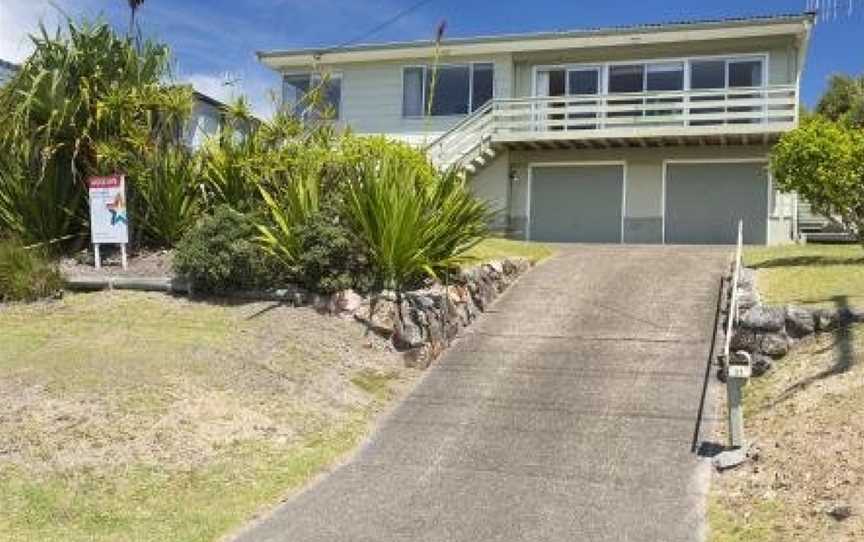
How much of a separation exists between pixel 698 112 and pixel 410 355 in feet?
46.0

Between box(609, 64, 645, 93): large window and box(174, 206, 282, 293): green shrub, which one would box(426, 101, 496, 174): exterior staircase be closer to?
box(609, 64, 645, 93): large window

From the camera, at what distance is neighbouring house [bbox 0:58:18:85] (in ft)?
54.6

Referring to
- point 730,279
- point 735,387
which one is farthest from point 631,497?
point 730,279

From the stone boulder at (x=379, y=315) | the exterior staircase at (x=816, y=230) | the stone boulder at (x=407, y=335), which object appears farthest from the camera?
the exterior staircase at (x=816, y=230)

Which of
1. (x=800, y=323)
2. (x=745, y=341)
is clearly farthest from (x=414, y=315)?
(x=800, y=323)

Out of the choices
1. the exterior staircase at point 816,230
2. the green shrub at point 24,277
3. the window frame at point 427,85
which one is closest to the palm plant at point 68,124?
the green shrub at point 24,277

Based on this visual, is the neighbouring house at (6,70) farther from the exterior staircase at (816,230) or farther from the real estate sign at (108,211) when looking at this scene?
the exterior staircase at (816,230)

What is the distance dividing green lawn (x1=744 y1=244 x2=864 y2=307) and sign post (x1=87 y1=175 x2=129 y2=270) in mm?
9011

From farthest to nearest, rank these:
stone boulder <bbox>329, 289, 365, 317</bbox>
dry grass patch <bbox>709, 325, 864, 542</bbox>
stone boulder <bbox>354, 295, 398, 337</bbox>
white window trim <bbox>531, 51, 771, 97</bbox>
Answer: white window trim <bbox>531, 51, 771, 97</bbox>, stone boulder <bbox>329, 289, 365, 317</bbox>, stone boulder <bbox>354, 295, 398, 337</bbox>, dry grass patch <bbox>709, 325, 864, 542</bbox>

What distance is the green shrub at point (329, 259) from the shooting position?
1327cm

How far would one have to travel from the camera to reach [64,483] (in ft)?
28.7

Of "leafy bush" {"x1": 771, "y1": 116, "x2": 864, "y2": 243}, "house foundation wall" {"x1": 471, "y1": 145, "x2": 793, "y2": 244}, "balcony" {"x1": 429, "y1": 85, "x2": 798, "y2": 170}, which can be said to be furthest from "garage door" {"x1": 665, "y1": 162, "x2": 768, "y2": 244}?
"leafy bush" {"x1": 771, "y1": 116, "x2": 864, "y2": 243}

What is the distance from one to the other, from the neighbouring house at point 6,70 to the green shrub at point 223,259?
5.00 meters

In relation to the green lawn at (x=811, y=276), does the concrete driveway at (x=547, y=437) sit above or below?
below
